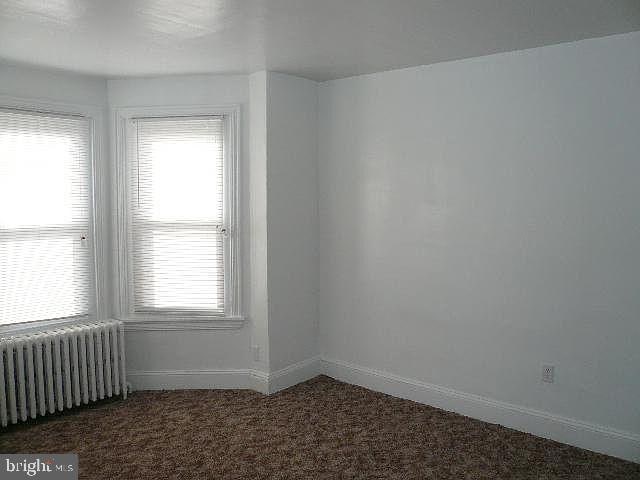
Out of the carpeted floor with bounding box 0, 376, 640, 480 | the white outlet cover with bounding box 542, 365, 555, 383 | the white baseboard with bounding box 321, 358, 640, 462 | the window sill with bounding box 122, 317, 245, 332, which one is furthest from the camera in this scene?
the window sill with bounding box 122, 317, 245, 332

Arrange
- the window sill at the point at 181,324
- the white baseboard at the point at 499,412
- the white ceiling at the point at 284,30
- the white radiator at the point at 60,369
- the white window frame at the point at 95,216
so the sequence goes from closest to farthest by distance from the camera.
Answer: the white ceiling at the point at 284,30
the white baseboard at the point at 499,412
the white radiator at the point at 60,369
the white window frame at the point at 95,216
the window sill at the point at 181,324

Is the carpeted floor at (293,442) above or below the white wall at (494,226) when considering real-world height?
below

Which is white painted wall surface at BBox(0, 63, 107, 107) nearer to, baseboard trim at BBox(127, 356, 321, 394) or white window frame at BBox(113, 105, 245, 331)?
white window frame at BBox(113, 105, 245, 331)

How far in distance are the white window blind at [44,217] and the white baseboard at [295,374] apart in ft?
5.43

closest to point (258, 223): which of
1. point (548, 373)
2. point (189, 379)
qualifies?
point (189, 379)

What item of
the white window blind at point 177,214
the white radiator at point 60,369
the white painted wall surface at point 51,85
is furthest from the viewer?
the white window blind at point 177,214

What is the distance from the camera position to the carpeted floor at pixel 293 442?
132 inches

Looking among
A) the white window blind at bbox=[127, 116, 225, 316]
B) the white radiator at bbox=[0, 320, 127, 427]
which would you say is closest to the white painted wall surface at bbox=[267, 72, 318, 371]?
the white window blind at bbox=[127, 116, 225, 316]

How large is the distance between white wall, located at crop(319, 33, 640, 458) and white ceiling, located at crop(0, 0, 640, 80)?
1.01ft

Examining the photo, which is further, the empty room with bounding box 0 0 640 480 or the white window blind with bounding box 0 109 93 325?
the white window blind with bounding box 0 109 93 325

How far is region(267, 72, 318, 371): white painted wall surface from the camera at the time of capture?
4.59m

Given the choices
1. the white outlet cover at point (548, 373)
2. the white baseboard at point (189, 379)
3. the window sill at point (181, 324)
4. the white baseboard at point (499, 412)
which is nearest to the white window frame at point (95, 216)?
the window sill at point (181, 324)

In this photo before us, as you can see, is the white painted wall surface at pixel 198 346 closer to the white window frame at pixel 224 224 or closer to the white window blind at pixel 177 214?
the white window frame at pixel 224 224

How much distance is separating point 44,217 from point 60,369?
115 centimetres
